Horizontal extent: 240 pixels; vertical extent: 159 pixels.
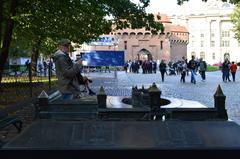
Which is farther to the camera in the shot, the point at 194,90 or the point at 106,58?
the point at 106,58

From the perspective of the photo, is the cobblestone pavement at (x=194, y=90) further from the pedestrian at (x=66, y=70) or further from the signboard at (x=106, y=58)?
the pedestrian at (x=66, y=70)

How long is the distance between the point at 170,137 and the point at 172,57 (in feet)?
423

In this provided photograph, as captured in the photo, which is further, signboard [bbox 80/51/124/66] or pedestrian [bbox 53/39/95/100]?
signboard [bbox 80/51/124/66]

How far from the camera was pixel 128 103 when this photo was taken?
8.34 meters

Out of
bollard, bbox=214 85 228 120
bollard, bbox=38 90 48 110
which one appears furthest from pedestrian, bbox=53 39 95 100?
bollard, bbox=214 85 228 120

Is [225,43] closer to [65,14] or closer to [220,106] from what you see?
[65,14]

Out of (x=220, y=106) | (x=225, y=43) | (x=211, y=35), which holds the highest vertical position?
(x=211, y=35)

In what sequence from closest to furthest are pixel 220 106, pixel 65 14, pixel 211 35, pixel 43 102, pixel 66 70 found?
pixel 220 106
pixel 43 102
pixel 66 70
pixel 65 14
pixel 211 35

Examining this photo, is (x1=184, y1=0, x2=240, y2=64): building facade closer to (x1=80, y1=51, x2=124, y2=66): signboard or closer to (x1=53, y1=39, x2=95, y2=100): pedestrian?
(x1=80, y1=51, x2=124, y2=66): signboard

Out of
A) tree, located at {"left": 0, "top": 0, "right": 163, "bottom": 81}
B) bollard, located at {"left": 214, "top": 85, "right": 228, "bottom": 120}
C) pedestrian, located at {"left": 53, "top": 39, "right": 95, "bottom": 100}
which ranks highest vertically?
tree, located at {"left": 0, "top": 0, "right": 163, "bottom": 81}

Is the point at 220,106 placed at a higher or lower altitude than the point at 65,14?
lower

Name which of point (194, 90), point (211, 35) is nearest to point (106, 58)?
point (194, 90)

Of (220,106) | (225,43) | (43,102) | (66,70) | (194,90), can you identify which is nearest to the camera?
(220,106)

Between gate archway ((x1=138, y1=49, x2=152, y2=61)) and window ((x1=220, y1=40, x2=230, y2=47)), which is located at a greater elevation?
window ((x1=220, y1=40, x2=230, y2=47))
